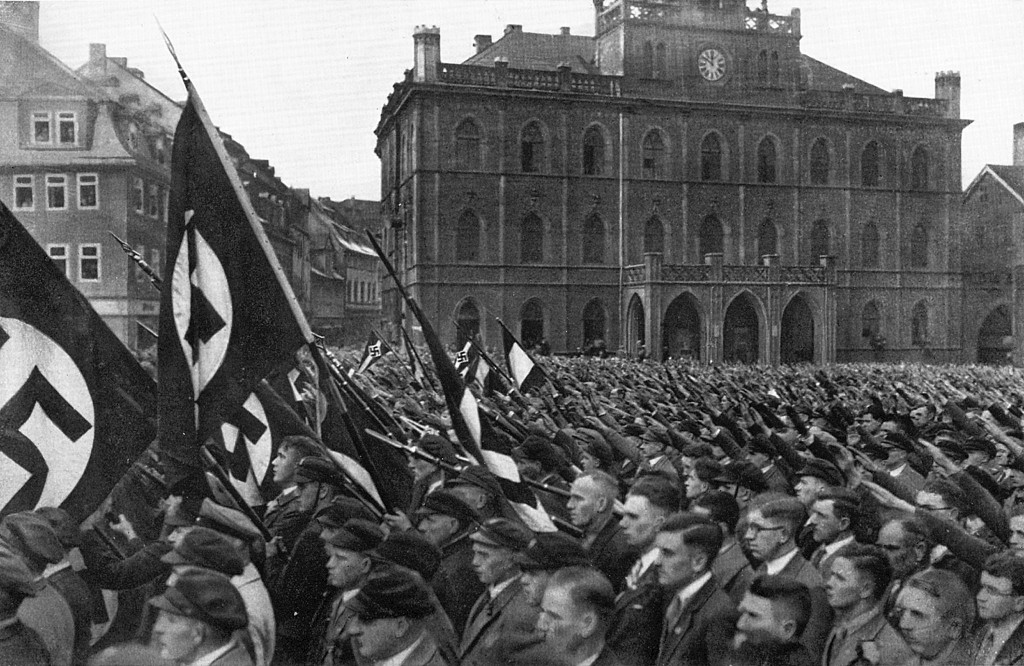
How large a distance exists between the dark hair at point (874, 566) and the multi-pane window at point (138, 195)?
9.96m

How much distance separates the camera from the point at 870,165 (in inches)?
1919

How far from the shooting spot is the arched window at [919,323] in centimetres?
4903

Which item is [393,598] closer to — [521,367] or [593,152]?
[521,367]

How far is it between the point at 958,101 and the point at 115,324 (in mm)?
47193

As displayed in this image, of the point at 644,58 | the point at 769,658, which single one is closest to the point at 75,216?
the point at 769,658

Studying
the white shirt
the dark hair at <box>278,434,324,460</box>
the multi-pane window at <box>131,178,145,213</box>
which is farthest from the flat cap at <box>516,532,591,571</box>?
the multi-pane window at <box>131,178,145,213</box>

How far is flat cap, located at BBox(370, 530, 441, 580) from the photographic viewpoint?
18.8ft

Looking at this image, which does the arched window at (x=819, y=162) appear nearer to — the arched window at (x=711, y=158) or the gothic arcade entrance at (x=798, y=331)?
the arched window at (x=711, y=158)

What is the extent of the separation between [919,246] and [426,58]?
24764mm

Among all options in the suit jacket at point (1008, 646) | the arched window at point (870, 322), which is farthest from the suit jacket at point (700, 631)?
the arched window at point (870, 322)

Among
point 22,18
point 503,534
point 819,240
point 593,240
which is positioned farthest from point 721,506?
point 819,240

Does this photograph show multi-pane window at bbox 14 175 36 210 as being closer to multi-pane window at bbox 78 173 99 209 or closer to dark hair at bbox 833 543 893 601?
multi-pane window at bbox 78 173 99 209

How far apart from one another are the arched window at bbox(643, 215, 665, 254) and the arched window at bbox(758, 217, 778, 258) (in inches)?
192

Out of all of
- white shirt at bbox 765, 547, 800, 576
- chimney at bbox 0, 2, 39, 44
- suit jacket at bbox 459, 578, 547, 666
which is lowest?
suit jacket at bbox 459, 578, 547, 666
